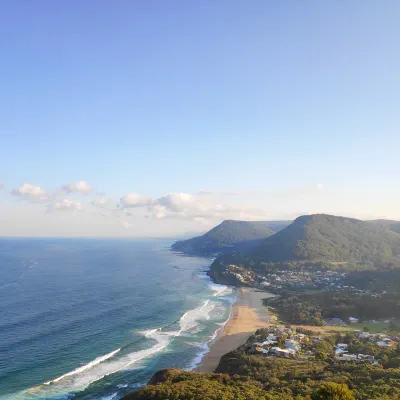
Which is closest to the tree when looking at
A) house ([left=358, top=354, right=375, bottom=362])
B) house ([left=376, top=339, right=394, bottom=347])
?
house ([left=358, top=354, right=375, bottom=362])

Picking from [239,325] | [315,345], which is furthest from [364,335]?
[239,325]

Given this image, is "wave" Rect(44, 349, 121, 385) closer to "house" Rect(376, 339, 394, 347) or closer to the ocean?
the ocean

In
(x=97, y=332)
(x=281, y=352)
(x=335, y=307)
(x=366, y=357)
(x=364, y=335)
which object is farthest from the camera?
(x=335, y=307)

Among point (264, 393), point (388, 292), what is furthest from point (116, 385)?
point (388, 292)

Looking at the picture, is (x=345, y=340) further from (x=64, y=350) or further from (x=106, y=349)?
(x=64, y=350)

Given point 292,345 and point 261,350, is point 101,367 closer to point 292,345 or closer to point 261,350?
point 261,350

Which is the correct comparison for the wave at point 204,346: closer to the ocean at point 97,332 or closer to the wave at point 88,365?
the ocean at point 97,332
